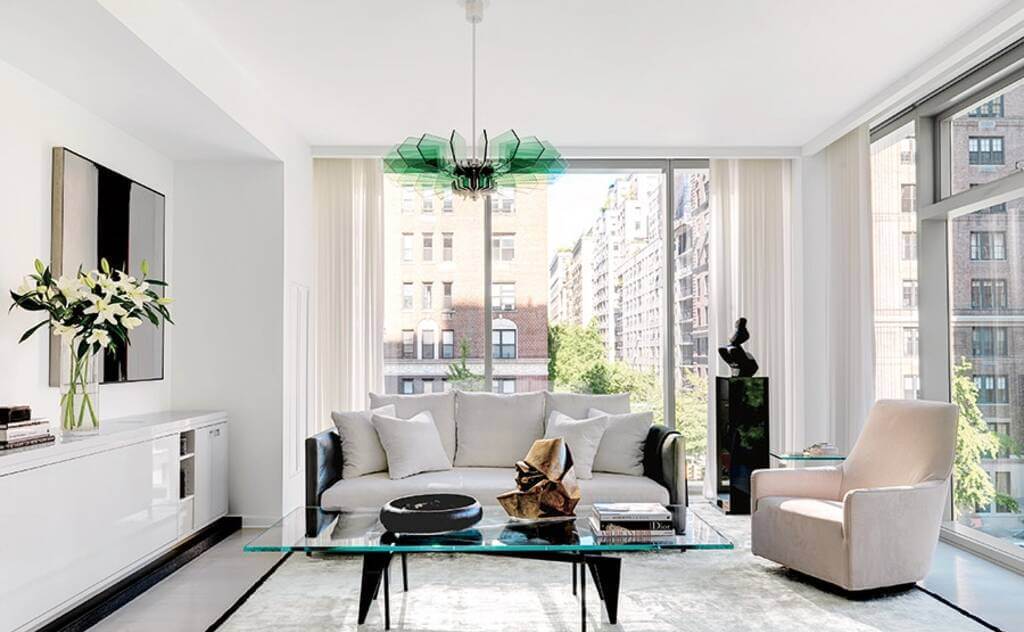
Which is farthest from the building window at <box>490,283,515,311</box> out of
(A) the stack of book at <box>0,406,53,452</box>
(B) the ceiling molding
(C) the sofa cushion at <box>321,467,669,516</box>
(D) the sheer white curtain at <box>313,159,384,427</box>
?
(A) the stack of book at <box>0,406,53,452</box>

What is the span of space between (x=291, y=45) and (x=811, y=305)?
14.0 feet

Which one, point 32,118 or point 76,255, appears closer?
point 32,118

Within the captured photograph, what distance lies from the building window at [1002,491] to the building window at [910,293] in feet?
4.01

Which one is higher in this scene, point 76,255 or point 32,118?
point 32,118

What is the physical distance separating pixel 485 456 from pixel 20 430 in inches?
102

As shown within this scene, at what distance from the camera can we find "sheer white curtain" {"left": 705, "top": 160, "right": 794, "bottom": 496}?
6289 mm

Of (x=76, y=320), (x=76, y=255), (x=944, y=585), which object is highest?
(x=76, y=255)

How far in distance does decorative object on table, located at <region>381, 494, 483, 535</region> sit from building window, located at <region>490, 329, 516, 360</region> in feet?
10.4

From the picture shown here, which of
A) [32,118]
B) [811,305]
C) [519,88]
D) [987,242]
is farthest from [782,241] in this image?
[32,118]

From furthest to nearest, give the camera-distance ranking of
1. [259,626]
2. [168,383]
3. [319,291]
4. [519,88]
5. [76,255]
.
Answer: [319,291] → [168,383] → [519,88] → [76,255] → [259,626]

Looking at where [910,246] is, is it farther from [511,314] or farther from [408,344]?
[408,344]

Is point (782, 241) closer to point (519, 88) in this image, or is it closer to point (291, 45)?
point (519, 88)

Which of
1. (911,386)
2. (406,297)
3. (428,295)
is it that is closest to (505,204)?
(428,295)

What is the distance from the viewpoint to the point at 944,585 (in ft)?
12.6
